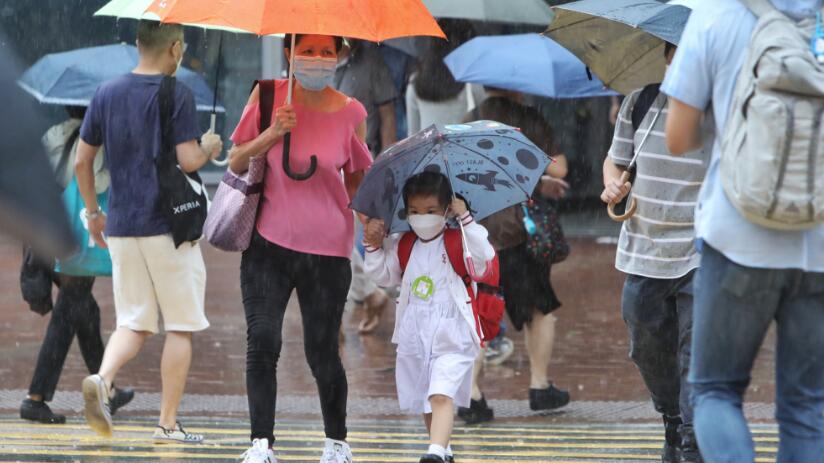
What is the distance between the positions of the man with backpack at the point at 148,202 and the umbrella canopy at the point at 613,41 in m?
1.66

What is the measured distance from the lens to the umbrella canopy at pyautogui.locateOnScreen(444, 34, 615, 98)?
7.58m

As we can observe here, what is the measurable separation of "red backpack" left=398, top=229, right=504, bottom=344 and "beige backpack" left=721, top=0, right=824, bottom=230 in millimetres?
1970

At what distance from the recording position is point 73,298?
24.2 feet

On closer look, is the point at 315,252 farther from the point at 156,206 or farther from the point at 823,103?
the point at 823,103

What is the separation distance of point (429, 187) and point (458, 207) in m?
0.14

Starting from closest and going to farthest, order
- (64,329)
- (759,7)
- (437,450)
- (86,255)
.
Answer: (759,7) → (437,450) → (86,255) → (64,329)

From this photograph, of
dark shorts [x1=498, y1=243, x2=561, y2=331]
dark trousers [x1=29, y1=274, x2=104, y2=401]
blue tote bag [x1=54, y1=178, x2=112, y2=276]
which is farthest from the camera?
dark shorts [x1=498, y1=243, x2=561, y2=331]

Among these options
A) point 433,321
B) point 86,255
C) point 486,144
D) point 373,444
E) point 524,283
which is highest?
point 486,144

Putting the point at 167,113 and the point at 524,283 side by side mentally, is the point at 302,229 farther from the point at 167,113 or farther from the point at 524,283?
the point at 524,283

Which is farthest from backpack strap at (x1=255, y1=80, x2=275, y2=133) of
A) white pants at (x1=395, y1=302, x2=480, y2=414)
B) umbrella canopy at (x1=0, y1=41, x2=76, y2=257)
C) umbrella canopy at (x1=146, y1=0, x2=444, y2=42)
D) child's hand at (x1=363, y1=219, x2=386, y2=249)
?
umbrella canopy at (x1=0, y1=41, x2=76, y2=257)

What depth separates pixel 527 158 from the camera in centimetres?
604

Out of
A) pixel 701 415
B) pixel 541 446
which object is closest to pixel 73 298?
pixel 541 446

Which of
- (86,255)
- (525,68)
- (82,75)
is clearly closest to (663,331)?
(525,68)

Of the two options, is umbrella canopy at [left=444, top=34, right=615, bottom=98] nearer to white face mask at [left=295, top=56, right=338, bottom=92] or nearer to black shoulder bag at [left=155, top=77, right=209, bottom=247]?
black shoulder bag at [left=155, top=77, right=209, bottom=247]
